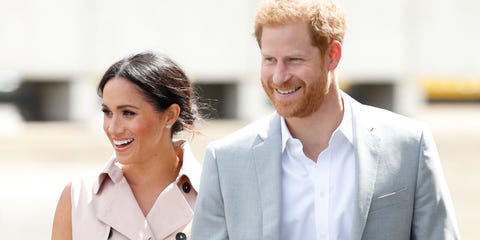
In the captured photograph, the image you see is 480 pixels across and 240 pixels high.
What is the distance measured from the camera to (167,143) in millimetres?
4184

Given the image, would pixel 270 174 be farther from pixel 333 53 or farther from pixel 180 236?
pixel 180 236

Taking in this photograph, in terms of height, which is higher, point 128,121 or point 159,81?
point 159,81

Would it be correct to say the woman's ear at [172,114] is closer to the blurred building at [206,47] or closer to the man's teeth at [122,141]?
the man's teeth at [122,141]

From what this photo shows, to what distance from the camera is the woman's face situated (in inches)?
156

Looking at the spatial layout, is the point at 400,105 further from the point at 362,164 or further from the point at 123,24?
the point at 362,164

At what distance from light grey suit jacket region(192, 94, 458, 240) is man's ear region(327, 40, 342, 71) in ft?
0.56

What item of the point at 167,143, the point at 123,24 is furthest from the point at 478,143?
the point at 167,143

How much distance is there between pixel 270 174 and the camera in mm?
3234

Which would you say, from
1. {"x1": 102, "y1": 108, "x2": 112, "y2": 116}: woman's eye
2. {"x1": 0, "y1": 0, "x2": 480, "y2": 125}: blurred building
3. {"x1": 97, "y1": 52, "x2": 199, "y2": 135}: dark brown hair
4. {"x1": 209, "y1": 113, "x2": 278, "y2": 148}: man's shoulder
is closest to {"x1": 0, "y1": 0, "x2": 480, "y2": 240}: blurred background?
{"x1": 0, "y1": 0, "x2": 480, "y2": 125}: blurred building

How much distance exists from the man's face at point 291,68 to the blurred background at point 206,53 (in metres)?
16.1

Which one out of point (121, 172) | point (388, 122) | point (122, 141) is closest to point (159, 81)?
point (122, 141)

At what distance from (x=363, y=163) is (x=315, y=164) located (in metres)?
0.14

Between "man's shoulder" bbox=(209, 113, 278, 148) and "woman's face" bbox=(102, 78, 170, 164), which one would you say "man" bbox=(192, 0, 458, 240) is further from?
"woman's face" bbox=(102, 78, 170, 164)

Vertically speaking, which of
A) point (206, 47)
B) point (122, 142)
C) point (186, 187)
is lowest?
point (206, 47)
